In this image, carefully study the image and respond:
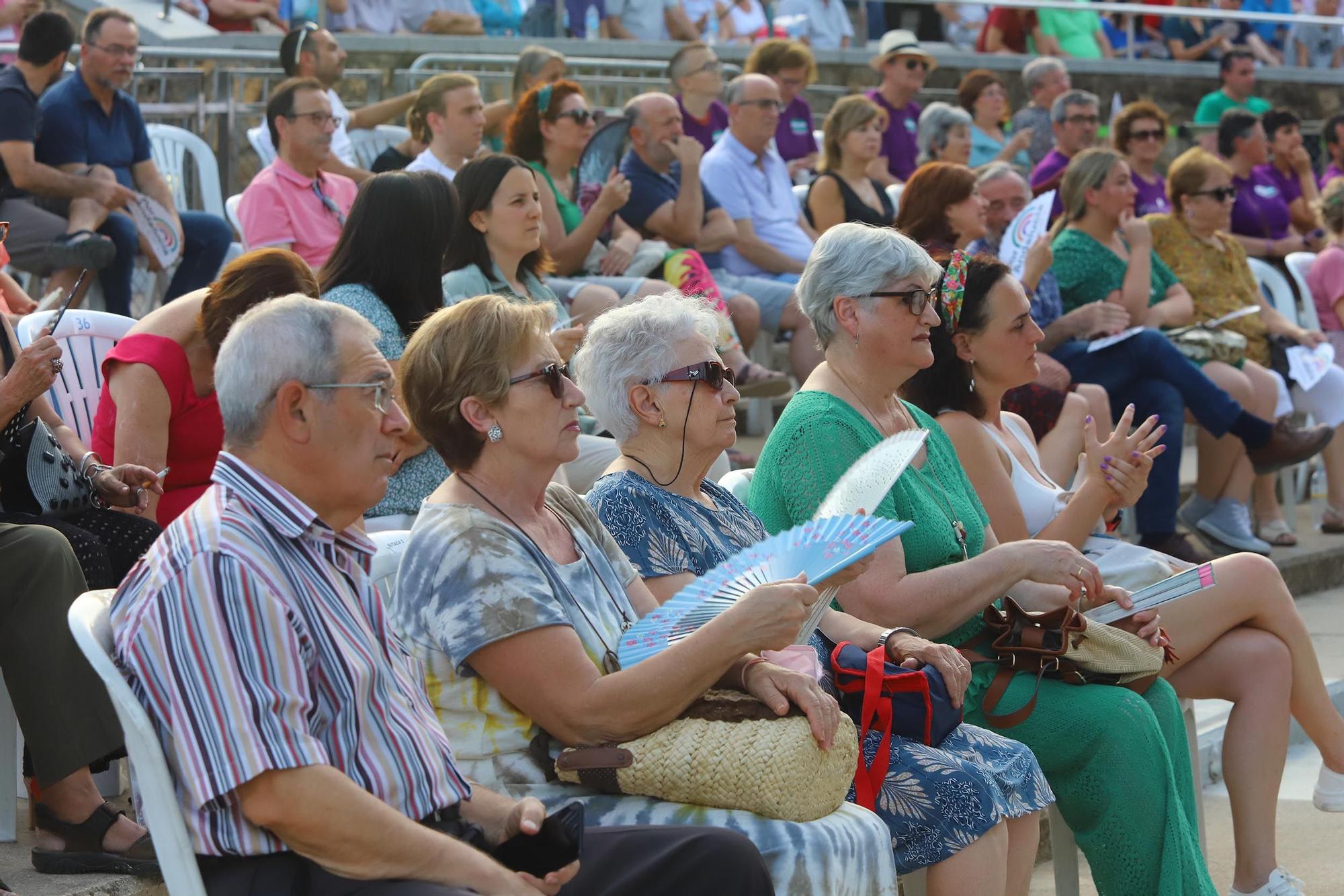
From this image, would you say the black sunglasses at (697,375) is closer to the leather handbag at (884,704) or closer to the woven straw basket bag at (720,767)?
the leather handbag at (884,704)

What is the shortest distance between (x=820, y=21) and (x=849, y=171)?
483 cm

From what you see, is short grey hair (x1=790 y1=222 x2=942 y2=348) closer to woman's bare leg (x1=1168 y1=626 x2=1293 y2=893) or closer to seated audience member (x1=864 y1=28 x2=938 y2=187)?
woman's bare leg (x1=1168 y1=626 x2=1293 y2=893)

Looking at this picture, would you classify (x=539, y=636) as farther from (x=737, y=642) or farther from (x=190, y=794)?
(x=190, y=794)

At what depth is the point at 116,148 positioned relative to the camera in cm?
663

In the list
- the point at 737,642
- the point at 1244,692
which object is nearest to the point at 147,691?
the point at 737,642

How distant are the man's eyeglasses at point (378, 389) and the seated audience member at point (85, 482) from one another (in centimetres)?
113

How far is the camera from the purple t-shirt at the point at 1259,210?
9.44 metres

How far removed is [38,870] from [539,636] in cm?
103

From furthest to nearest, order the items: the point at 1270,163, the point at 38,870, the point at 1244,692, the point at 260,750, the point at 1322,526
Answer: the point at 1270,163, the point at 1322,526, the point at 1244,692, the point at 38,870, the point at 260,750

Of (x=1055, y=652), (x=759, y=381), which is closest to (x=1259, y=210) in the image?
(x=759, y=381)

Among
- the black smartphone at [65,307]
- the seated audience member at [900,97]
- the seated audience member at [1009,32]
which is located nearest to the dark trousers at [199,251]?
the black smartphone at [65,307]

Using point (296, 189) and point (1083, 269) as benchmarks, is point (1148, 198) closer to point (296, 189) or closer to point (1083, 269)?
point (1083, 269)

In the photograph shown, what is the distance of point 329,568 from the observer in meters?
2.26

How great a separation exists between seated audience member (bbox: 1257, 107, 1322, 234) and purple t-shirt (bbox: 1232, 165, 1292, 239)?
42 centimetres
